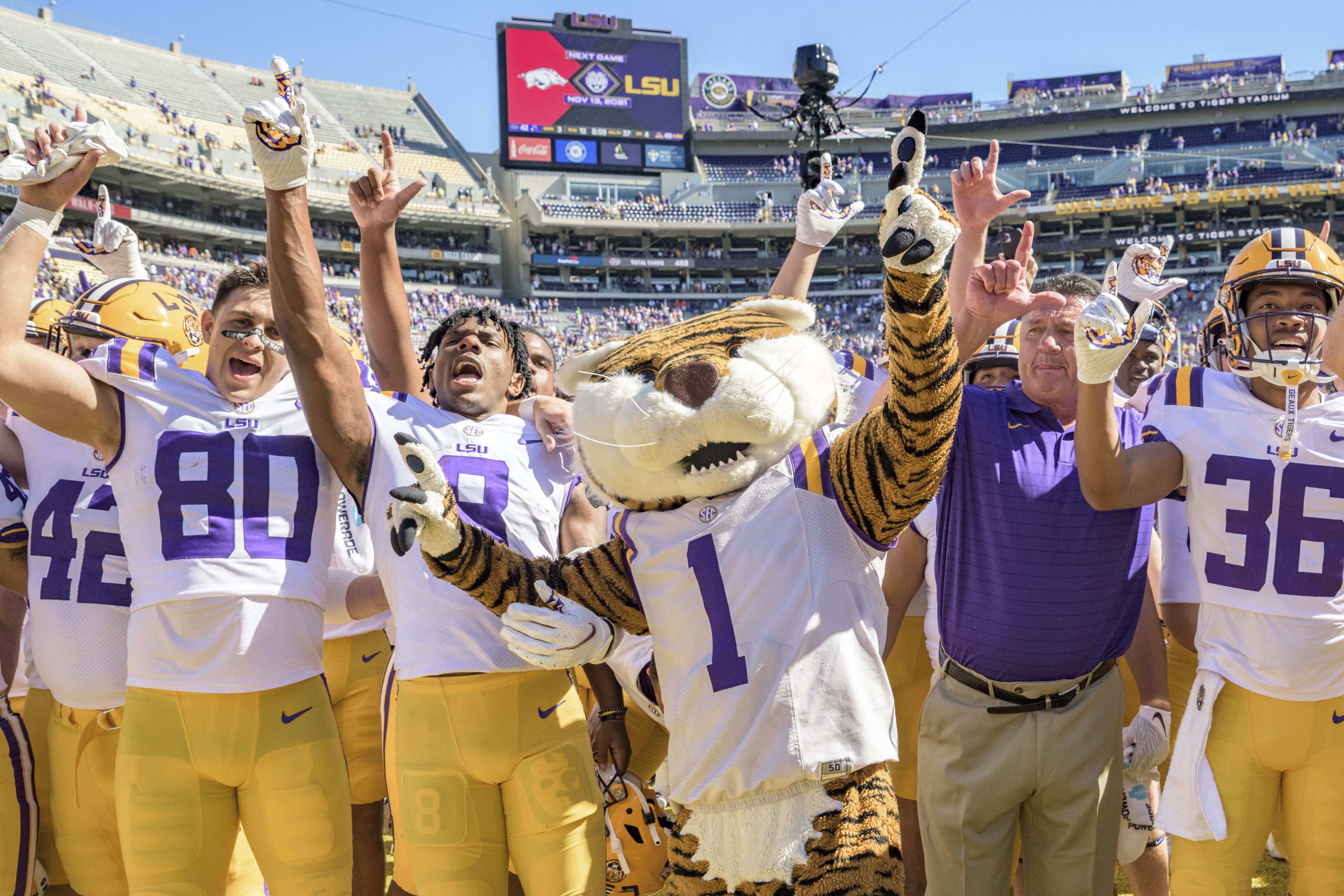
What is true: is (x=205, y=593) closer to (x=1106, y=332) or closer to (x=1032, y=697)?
(x=1032, y=697)

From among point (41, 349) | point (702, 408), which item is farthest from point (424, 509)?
point (41, 349)

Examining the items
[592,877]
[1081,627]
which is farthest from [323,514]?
[1081,627]

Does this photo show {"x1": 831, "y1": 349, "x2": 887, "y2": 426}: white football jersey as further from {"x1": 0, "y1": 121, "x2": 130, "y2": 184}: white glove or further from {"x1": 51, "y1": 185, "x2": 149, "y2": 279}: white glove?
{"x1": 51, "y1": 185, "x2": 149, "y2": 279}: white glove

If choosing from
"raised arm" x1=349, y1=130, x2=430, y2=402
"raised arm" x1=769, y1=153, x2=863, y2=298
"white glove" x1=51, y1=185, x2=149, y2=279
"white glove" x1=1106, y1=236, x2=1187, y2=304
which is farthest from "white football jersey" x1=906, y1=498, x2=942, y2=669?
"white glove" x1=51, y1=185, x2=149, y2=279

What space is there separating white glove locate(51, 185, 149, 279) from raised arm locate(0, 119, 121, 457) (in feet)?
4.16

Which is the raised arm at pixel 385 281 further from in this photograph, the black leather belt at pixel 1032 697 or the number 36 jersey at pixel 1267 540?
the number 36 jersey at pixel 1267 540

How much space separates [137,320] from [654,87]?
104ft

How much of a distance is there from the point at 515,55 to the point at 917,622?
31.2 meters

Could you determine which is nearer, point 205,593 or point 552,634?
point 552,634

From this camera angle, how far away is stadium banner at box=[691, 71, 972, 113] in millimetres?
45906

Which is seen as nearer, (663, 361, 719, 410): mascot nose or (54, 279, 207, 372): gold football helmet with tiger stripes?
(663, 361, 719, 410): mascot nose

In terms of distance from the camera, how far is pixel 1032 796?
2.56 meters

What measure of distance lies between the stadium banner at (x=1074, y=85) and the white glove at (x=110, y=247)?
45.8 m

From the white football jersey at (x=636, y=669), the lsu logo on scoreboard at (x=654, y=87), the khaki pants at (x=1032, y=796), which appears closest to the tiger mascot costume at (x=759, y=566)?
the khaki pants at (x=1032, y=796)
